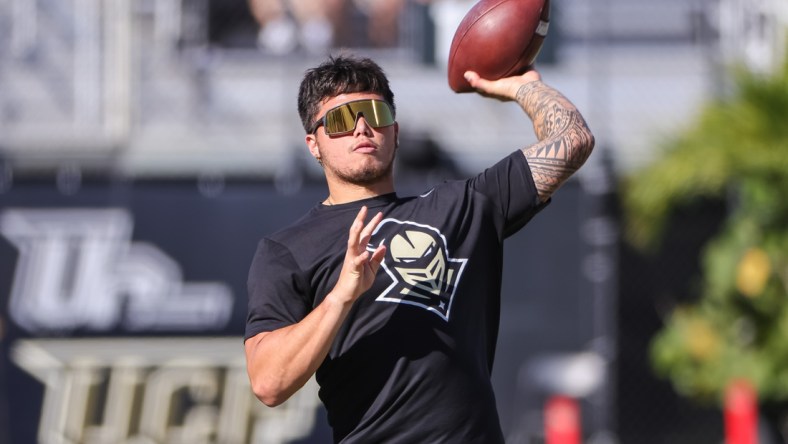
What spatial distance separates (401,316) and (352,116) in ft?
1.78

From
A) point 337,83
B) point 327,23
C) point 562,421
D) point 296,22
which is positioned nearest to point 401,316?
point 337,83

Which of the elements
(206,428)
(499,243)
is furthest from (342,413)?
(206,428)

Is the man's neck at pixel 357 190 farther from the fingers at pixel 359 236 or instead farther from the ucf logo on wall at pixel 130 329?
the ucf logo on wall at pixel 130 329

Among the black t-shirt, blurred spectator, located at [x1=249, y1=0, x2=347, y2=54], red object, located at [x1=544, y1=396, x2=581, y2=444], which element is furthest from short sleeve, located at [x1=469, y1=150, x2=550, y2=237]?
blurred spectator, located at [x1=249, y1=0, x2=347, y2=54]

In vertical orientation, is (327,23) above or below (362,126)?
above

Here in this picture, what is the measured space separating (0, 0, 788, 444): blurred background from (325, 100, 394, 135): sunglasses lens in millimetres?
4679

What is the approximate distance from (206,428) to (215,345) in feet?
1.70

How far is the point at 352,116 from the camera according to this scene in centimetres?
329

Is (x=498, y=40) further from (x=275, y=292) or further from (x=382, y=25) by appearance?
(x=382, y=25)

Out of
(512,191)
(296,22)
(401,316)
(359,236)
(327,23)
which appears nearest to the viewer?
(359,236)

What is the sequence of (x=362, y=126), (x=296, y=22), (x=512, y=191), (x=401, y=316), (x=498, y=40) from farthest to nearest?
(x=296, y=22), (x=498, y=40), (x=512, y=191), (x=362, y=126), (x=401, y=316)

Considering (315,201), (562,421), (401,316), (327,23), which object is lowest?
(562,421)

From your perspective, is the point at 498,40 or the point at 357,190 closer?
the point at 357,190

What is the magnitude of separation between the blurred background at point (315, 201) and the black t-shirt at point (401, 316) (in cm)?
463
